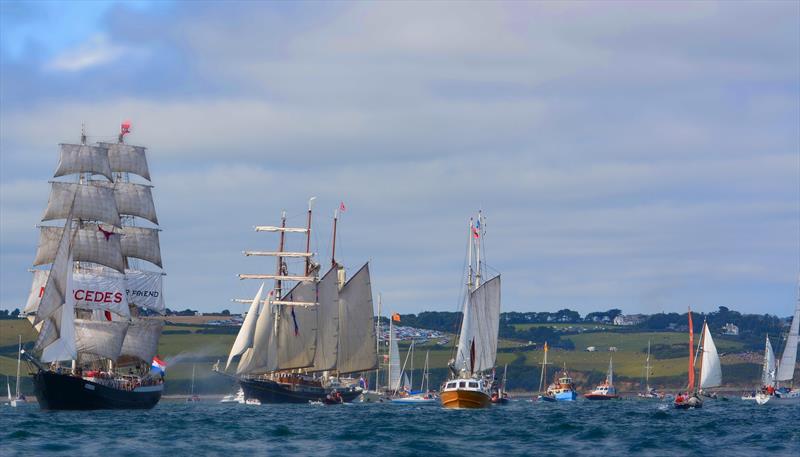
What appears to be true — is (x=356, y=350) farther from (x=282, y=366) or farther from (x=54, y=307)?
(x=54, y=307)

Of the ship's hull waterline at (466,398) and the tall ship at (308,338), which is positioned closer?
the ship's hull waterline at (466,398)

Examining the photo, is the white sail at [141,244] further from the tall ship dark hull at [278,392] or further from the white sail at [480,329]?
the white sail at [480,329]

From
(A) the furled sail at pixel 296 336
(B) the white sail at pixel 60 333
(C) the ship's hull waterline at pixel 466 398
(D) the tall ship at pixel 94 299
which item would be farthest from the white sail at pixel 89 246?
(C) the ship's hull waterline at pixel 466 398

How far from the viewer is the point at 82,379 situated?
151m

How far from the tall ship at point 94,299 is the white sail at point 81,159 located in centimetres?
12

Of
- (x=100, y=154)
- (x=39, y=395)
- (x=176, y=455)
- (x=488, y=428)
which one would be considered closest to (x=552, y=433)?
(x=488, y=428)

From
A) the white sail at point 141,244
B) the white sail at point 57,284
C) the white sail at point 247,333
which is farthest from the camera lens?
the white sail at point 247,333

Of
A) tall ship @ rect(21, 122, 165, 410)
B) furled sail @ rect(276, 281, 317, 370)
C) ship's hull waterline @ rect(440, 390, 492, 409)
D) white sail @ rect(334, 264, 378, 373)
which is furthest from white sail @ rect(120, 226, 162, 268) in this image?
ship's hull waterline @ rect(440, 390, 492, 409)

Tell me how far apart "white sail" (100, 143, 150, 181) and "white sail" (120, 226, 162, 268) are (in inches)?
287

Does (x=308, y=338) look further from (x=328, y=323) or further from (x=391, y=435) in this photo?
(x=391, y=435)

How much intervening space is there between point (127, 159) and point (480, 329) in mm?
50455

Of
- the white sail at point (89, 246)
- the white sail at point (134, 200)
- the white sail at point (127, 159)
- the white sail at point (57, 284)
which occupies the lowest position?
the white sail at point (57, 284)

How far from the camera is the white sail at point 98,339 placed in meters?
159

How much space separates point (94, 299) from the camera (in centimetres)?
16138
